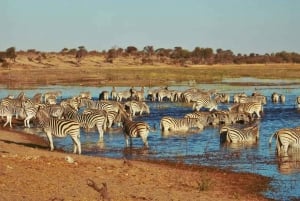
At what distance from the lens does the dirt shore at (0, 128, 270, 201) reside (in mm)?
11359

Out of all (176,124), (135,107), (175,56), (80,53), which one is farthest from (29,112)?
(175,56)

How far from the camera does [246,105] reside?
3075 centimetres

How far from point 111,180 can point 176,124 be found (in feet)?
39.1

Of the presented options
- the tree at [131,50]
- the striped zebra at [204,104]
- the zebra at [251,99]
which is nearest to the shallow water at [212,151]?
the striped zebra at [204,104]

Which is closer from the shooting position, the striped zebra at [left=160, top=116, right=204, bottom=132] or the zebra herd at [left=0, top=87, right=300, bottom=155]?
the zebra herd at [left=0, top=87, right=300, bottom=155]

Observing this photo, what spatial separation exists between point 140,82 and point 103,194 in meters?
48.2

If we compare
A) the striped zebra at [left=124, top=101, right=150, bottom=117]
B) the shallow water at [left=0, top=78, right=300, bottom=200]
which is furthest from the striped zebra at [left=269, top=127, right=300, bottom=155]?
the striped zebra at [left=124, top=101, right=150, bottom=117]

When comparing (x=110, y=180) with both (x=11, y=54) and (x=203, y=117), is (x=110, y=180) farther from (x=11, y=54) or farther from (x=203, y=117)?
(x=11, y=54)

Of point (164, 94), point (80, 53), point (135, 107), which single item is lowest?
point (135, 107)

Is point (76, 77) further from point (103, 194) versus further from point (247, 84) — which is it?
point (103, 194)

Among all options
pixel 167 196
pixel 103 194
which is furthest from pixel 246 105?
pixel 103 194

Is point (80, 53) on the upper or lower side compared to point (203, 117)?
upper

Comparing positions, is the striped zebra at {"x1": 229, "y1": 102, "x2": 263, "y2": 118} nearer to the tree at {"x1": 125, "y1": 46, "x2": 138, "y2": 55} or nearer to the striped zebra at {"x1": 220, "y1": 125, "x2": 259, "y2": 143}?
the striped zebra at {"x1": 220, "y1": 125, "x2": 259, "y2": 143}

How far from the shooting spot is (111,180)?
1303 centimetres
